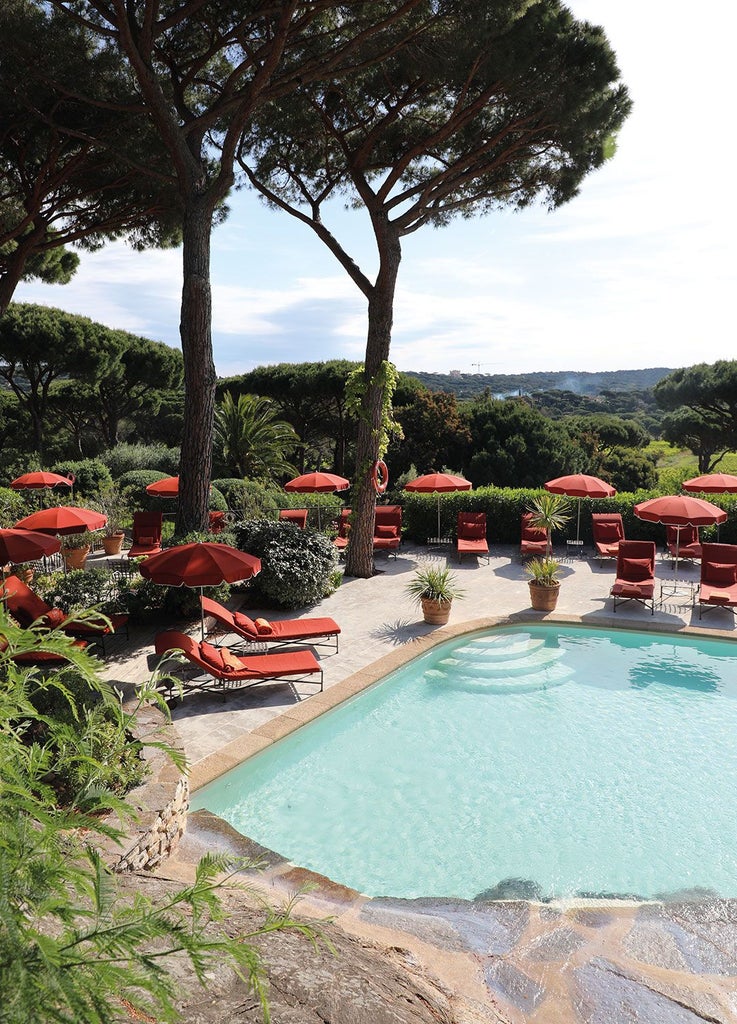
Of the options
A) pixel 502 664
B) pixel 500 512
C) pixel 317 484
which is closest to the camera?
pixel 502 664

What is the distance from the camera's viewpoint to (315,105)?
12438 millimetres

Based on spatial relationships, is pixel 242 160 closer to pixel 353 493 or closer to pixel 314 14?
pixel 314 14

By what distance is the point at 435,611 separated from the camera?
34.5 feet

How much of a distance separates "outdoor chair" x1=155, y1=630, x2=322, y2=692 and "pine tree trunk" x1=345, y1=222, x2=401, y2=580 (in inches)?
214

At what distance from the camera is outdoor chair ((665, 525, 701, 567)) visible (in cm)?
1401

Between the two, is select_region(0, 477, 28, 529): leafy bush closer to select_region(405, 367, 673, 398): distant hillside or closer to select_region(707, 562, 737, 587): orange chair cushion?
select_region(707, 562, 737, 587): orange chair cushion

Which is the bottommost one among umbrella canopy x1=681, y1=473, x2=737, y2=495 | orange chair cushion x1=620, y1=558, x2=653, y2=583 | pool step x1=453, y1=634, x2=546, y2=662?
pool step x1=453, y1=634, x2=546, y2=662

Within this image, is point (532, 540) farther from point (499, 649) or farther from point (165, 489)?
point (165, 489)

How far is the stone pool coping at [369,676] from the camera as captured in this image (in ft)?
20.8

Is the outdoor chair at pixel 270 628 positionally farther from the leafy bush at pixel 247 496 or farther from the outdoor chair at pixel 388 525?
the leafy bush at pixel 247 496

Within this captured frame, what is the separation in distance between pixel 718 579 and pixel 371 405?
22.8ft

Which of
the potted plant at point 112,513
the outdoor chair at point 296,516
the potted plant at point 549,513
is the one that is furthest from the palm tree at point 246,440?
the potted plant at point 549,513

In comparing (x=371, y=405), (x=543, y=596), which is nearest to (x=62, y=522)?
(x=371, y=405)

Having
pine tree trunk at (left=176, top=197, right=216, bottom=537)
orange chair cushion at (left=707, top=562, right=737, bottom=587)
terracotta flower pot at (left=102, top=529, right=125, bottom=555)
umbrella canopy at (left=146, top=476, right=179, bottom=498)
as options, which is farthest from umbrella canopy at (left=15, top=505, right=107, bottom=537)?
orange chair cushion at (left=707, top=562, right=737, bottom=587)
